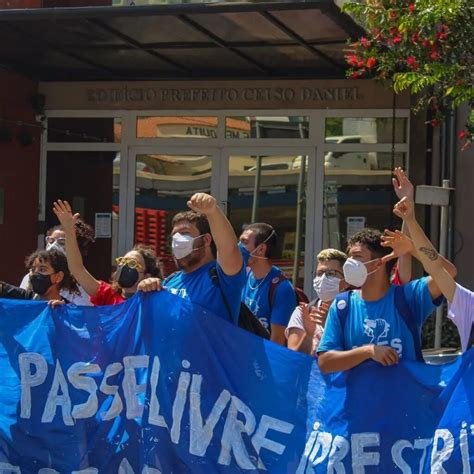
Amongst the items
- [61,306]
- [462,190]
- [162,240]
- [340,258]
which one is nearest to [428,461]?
[340,258]

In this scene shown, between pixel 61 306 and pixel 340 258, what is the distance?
171cm

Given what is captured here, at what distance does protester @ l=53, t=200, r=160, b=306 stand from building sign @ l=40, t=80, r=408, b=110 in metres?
5.87

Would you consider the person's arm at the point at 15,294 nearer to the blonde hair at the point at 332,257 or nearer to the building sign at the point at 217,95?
the blonde hair at the point at 332,257

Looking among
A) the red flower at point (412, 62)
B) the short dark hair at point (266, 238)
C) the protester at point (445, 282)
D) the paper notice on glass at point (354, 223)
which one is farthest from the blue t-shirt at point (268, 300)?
the paper notice on glass at point (354, 223)

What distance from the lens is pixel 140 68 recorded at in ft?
40.3

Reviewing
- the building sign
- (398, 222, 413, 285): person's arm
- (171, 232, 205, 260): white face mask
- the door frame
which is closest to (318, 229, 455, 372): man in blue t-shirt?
(398, 222, 413, 285): person's arm

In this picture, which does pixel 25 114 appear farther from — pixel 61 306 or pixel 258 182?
pixel 61 306

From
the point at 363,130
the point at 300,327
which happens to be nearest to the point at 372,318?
the point at 300,327

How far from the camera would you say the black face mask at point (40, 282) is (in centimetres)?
649

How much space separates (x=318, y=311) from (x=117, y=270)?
1313 mm

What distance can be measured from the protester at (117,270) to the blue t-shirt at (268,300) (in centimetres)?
64

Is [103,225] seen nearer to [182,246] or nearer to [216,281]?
[182,246]

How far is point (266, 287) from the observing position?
6719 millimetres

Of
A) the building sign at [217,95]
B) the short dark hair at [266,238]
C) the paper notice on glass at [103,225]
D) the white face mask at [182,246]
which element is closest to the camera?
the white face mask at [182,246]
